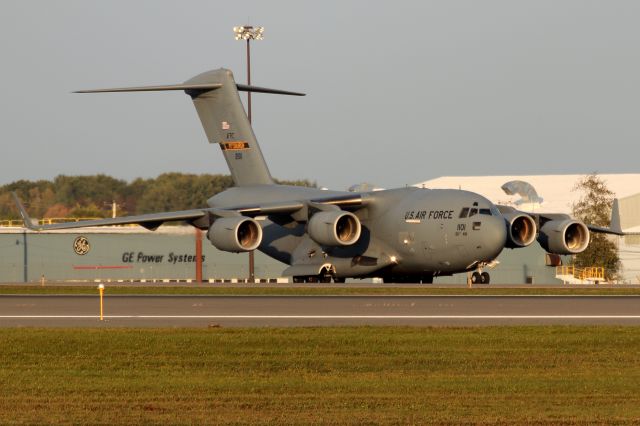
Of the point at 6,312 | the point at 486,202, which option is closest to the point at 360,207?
the point at 486,202

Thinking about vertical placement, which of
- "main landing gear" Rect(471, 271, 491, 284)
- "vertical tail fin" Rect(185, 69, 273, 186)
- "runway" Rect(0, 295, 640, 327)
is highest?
"vertical tail fin" Rect(185, 69, 273, 186)

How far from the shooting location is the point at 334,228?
40.4m

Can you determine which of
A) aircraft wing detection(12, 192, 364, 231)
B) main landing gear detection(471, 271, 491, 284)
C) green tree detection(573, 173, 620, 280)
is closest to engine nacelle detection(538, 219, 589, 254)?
main landing gear detection(471, 271, 491, 284)

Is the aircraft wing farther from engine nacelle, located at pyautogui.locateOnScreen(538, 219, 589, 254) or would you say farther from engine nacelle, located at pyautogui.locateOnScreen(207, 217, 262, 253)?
engine nacelle, located at pyautogui.locateOnScreen(538, 219, 589, 254)

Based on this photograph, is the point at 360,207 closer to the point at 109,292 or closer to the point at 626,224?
the point at 109,292

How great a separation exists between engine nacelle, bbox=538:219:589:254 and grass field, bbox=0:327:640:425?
2105 cm

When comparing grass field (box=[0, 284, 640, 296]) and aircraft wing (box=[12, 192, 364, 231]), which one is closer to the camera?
grass field (box=[0, 284, 640, 296])

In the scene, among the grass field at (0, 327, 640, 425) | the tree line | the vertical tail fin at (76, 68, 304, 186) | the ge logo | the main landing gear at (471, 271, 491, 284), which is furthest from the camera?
the tree line

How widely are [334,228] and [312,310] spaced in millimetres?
14570

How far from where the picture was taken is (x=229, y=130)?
155 ft

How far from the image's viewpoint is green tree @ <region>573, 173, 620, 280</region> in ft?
196

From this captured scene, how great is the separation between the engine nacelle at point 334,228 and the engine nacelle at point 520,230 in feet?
16.9

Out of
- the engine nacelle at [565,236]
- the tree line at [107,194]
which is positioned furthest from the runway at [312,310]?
the tree line at [107,194]

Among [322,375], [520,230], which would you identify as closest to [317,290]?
[520,230]
